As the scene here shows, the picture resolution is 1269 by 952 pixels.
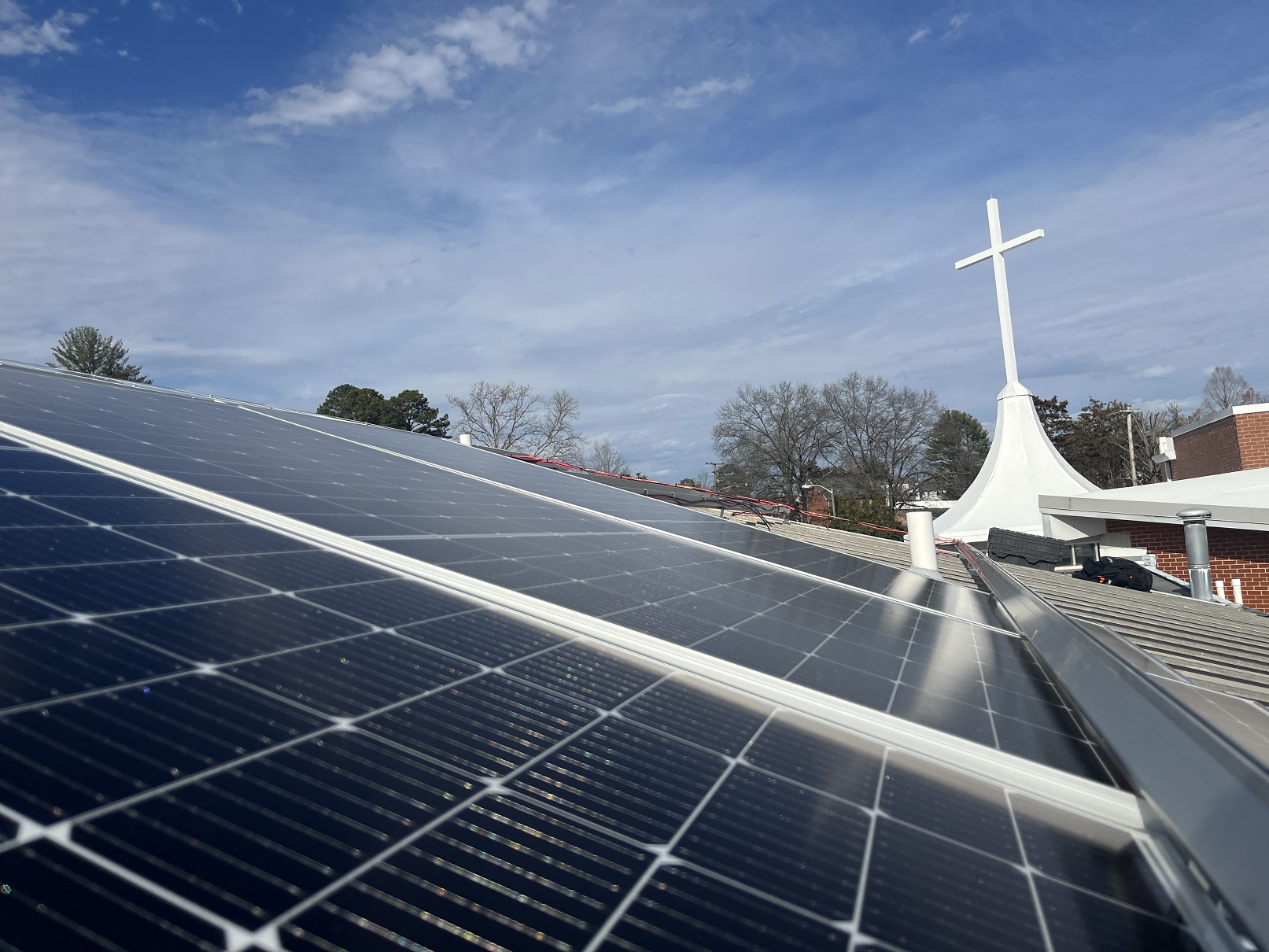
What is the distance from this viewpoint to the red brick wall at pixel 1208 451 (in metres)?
31.0

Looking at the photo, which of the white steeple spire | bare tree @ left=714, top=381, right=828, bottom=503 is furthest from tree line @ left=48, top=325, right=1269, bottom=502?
the white steeple spire

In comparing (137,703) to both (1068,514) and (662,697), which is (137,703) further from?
(1068,514)

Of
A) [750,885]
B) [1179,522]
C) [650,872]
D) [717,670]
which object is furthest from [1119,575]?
[650,872]

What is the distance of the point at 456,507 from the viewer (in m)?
8.56

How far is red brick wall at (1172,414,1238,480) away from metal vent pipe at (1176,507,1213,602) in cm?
1917

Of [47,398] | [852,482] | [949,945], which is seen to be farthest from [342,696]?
[852,482]

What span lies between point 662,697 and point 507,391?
231 ft

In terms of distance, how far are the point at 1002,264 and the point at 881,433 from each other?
41.8 m

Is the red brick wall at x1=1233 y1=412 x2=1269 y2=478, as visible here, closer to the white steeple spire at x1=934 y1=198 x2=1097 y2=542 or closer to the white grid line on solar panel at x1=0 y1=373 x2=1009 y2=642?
the white steeple spire at x1=934 y1=198 x2=1097 y2=542

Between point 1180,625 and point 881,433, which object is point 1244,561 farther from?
point 881,433

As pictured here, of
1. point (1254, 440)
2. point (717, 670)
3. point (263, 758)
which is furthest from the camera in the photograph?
point (1254, 440)

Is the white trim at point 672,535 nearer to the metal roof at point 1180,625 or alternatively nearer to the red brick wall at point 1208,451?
the metal roof at point 1180,625

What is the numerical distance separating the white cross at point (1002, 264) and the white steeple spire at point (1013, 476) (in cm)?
4

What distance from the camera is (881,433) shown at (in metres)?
80.3
